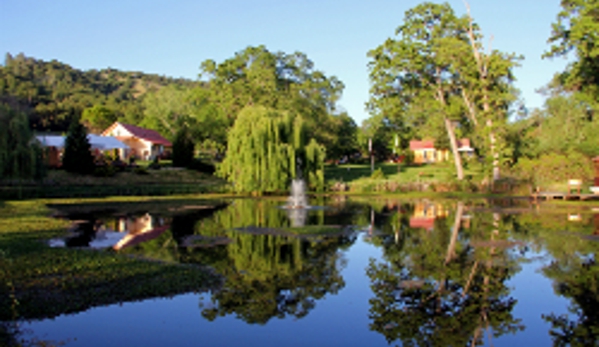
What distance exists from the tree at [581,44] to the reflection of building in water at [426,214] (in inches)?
552

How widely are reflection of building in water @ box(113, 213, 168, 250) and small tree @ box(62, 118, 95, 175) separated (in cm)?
1794

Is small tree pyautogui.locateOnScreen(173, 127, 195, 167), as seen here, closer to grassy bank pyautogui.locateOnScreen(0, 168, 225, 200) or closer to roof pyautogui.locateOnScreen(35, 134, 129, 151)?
grassy bank pyautogui.locateOnScreen(0, 168, 225, 200)

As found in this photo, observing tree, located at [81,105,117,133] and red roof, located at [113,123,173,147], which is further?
tree, located at [81,105,117,133]

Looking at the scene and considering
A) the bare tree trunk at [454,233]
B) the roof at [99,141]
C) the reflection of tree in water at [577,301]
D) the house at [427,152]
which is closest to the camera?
the reflection of tree in water at [577,301]

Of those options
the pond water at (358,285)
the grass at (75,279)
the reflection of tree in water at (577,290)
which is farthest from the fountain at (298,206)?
the reflection of tree in water at (577,290)

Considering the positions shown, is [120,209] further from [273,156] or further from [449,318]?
[449,318]

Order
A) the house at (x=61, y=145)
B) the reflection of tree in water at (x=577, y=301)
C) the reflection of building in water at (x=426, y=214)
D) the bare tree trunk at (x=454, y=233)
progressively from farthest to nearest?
the house at (x=61, y=145) < the reflection of building in water at (x=426, y=214) < the bare tree trunk at (x=454, y=233) < the reflection of tree in water at (x=577, y=301)

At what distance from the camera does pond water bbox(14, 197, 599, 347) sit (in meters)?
8.25

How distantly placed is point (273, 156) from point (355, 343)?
27406mm

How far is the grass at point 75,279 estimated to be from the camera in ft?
29.8

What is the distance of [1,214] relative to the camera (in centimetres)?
2188

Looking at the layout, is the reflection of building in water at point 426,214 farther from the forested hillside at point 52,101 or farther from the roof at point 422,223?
Answer: the forested hillside at point 52,101

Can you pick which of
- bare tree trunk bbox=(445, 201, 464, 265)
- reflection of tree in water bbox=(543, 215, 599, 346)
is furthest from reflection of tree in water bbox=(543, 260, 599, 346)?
bare tree trunk bbox=(445, 201, 464, 265)

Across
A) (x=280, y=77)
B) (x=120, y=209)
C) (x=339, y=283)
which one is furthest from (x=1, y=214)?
(x=280, y=77)
